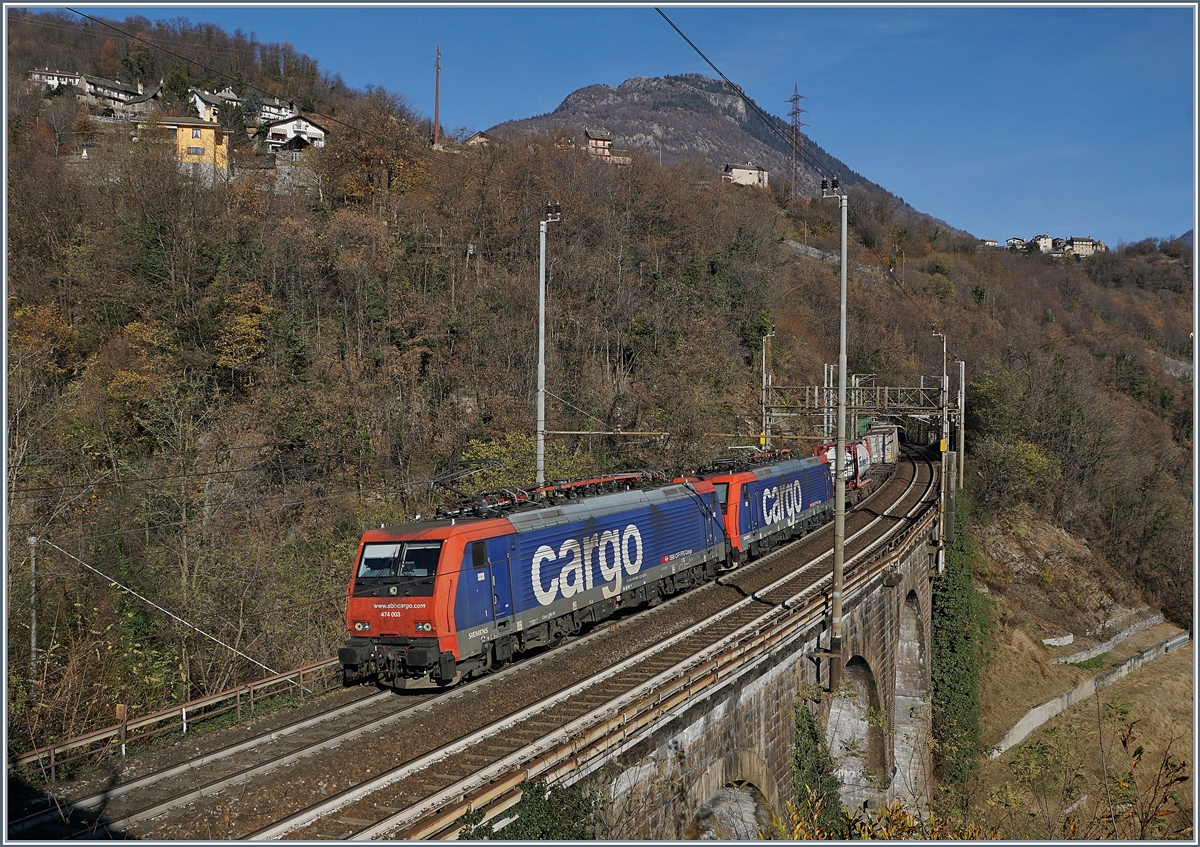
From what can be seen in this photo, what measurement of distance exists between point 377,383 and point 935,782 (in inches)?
1086

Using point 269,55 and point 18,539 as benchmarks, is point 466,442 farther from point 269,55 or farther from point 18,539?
point 269,55

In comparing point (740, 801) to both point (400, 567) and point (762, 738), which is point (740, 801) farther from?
point (400, 567)

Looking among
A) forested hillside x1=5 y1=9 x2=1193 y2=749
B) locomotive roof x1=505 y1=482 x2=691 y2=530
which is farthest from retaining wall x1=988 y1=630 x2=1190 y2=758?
locomotive roof x1=505 y1=482 x2=691 y2=530

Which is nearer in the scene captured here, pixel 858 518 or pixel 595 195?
pixel 858 518

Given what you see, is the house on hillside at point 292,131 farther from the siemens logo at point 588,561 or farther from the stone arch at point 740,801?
the stone arch at point 740,801

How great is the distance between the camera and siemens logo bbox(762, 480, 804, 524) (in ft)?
93.3

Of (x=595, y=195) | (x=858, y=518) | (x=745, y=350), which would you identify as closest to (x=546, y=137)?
(x=595, y=195)

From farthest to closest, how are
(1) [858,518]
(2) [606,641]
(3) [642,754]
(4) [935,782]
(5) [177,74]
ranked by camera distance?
(5) [177,74] → (1) [858,518] → (4) [935,782] → (2) [606,641] → (3) [642,754]

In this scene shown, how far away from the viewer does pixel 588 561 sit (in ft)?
60.1

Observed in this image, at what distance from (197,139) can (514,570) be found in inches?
1964

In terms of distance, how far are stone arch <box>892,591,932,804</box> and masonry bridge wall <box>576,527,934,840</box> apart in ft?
10.5

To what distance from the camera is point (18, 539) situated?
728 inches

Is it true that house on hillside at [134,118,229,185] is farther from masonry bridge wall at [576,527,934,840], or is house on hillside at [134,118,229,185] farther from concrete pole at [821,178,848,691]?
masonry bridge wall at [576,527,934,840]

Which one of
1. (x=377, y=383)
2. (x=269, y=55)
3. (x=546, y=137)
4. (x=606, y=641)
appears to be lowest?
(x=606, y=641)
